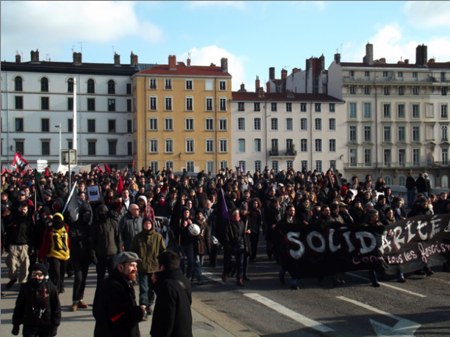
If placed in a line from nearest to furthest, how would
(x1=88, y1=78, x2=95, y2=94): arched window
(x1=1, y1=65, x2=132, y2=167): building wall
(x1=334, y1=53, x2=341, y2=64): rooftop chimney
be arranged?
(x1=1, y1=65, x2=132, y2=167): building wall, (x1=88, y1=78, x2=95, y2=94): arched window, (x1=334, y1=53, x2=341, y2=64): rooftop chimney

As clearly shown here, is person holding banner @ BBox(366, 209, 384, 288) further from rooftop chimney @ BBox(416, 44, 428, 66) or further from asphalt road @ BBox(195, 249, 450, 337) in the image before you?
rooftop chimney @ BBox(416, 44, 428, 66)

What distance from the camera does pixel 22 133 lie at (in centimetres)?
8381

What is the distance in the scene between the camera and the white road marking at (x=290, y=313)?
1053cm

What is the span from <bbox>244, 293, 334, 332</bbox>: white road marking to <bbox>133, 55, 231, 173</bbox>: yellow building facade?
71227 millimetres

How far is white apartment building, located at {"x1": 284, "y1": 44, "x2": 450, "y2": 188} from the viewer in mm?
88500

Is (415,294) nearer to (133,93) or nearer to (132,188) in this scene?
(132,188)

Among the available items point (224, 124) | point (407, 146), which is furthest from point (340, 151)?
point (224, 124)

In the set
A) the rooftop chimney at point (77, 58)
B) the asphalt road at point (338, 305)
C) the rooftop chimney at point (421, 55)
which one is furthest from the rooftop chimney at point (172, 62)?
the asphalt road at point (338, 305)

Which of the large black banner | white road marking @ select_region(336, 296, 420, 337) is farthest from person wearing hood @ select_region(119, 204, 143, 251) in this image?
white road marking @ select_region(336, 296, 420, 337)

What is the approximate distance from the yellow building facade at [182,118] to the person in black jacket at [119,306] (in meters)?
77.6

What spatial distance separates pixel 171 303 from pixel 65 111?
82.2 metres

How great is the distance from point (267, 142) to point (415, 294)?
7334 cm

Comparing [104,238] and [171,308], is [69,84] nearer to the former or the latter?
[104,238]

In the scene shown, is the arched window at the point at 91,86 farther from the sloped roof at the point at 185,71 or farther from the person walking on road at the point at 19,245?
the person walking on road at the point at 19,245
